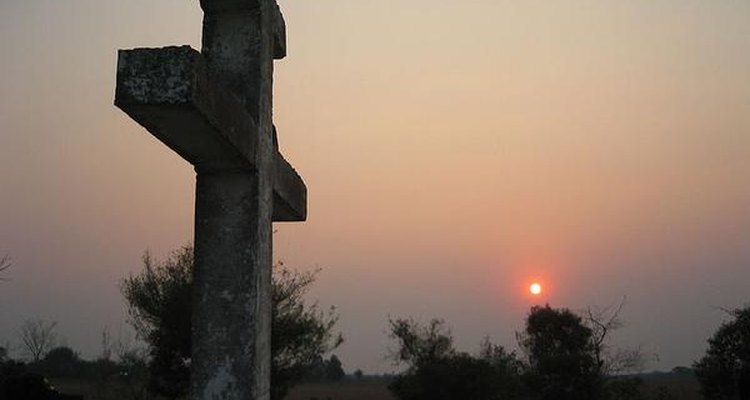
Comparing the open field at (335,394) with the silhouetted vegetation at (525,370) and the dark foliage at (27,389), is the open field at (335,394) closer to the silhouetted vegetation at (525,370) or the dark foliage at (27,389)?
the silhouetted vegetation at (525,370)

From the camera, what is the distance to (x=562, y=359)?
100 ft

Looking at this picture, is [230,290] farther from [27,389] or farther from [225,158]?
[27,389]

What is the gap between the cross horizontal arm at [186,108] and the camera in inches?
105

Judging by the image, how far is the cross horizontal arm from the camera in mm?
2680

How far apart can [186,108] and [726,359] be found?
2833 centimetres

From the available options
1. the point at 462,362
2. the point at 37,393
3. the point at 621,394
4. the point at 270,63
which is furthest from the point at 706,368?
the point at 270,63

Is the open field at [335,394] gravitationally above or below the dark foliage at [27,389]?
below

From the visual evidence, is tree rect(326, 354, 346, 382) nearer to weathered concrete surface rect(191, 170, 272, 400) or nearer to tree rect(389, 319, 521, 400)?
Result: tree rect(389, 319, 521, 400)

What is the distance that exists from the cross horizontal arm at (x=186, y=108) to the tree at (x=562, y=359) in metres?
29.5

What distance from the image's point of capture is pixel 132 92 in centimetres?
267

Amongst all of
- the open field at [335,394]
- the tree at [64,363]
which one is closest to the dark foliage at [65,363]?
the tree at [64,363]

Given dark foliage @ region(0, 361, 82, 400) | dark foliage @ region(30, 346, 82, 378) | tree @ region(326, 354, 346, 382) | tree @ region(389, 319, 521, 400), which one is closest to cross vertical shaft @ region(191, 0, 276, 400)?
dark foliage @ region(0, 361, 82, 400)

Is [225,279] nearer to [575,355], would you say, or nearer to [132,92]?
[132,92]

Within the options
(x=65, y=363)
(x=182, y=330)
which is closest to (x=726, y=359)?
(x=182, y=330)
